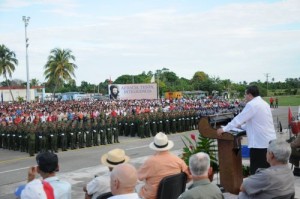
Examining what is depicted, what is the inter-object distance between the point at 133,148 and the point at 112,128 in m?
2.76

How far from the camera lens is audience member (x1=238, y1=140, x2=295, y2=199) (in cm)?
384

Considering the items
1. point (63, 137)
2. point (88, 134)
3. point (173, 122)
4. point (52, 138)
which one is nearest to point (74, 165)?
point (52, 138)

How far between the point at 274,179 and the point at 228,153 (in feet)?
7.52

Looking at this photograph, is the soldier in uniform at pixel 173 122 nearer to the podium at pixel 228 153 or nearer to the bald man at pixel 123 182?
the podium at pixel 228 153

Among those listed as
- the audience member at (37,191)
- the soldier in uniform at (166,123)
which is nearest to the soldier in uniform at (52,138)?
the soldier in uniform at (166,123)

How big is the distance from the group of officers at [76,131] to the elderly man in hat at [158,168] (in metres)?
9.44

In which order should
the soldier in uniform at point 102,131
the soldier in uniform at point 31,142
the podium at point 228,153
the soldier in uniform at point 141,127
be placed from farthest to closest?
1. the soldier in uniform at point 141,127
2. the soldier in uniform at point 102,131
3. the soldier in uniform at point 31,142
4. the podium at point 228,153

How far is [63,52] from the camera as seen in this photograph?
209 ft

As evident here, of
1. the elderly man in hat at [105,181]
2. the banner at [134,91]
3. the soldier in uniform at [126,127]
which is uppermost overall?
the banner at [134,91]

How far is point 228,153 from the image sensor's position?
241 inches

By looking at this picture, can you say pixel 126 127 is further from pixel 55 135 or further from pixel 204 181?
pixel 204 181

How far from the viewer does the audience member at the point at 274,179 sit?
3.84 meters

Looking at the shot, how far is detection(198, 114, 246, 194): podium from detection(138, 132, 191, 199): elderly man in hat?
1.07 m

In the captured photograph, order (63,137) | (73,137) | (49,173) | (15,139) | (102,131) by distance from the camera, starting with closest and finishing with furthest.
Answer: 1. (49,173)
2. (63,137)
3. (73,137)
4. (15,139)
5. (102,131)
